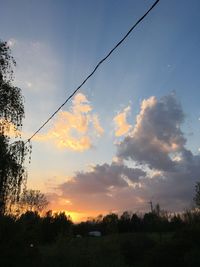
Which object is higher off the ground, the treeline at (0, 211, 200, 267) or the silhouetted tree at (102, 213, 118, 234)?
the silhouetted tree at (102, 213, 118, 234)

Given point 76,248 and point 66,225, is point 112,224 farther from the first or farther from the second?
point 76,248

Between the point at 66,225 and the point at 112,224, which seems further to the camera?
the point at 112,224

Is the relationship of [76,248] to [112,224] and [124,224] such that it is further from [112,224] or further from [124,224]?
[124,224]

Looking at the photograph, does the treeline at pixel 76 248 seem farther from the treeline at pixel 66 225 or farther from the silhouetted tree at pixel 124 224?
the silhouetted tree at pixel 124 224

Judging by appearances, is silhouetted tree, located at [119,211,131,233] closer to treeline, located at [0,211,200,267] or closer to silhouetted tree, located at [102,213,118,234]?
silhouetted tree, located at [102,213,118,234]

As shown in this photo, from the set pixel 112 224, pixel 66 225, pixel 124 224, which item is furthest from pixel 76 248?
pixel 124 224

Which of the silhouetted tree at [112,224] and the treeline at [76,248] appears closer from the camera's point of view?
the treeline at [76,248]

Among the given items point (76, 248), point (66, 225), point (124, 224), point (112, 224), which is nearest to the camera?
point (76, 248)

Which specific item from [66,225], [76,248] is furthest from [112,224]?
[76,248]

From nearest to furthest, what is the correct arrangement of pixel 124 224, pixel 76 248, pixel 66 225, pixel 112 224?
pixel 76 248 → pixel 66 225 → pixel 112 224 → pixel 124 224

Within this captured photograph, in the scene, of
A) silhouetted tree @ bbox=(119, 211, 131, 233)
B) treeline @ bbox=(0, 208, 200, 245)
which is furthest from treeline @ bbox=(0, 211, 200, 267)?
silhouetted tree @ bbox=(119, 211, 131, 233)

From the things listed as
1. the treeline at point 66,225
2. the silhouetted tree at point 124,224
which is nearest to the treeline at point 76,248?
the treeline at point 66,225

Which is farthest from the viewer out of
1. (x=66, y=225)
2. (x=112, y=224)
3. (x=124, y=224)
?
(x=124, y=224)

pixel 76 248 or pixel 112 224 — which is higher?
pixel 112 224
